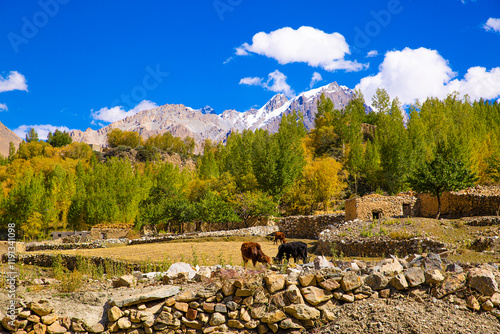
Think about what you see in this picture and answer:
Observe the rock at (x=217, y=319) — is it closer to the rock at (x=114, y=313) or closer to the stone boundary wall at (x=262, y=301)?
the stone boundary wall at (x=262, y=301)

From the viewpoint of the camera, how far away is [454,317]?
17.6ft

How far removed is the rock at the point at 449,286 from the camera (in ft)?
18.8

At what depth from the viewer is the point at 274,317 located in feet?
18.7

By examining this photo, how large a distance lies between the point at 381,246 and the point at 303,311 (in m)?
9.80

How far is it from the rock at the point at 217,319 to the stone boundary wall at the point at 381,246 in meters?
7.55

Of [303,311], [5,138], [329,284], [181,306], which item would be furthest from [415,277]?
[5,138]

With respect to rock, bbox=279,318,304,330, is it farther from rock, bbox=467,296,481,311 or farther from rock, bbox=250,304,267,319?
rock, bbox=467,296,481,311

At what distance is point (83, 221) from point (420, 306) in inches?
1935

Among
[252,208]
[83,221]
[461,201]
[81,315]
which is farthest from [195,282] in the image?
[83,221]

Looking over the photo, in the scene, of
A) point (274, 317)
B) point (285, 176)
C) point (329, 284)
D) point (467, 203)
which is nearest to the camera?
point (274, 317)

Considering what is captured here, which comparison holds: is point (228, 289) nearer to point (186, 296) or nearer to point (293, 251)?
point (186, 296)

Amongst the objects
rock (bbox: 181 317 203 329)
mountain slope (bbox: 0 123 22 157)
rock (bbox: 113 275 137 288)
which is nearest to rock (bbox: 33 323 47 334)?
rock (bbox: 113 275 137 288)

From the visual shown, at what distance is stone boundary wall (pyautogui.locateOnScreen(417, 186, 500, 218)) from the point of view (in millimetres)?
18167

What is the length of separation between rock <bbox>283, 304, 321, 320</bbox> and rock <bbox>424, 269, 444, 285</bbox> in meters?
1.86
